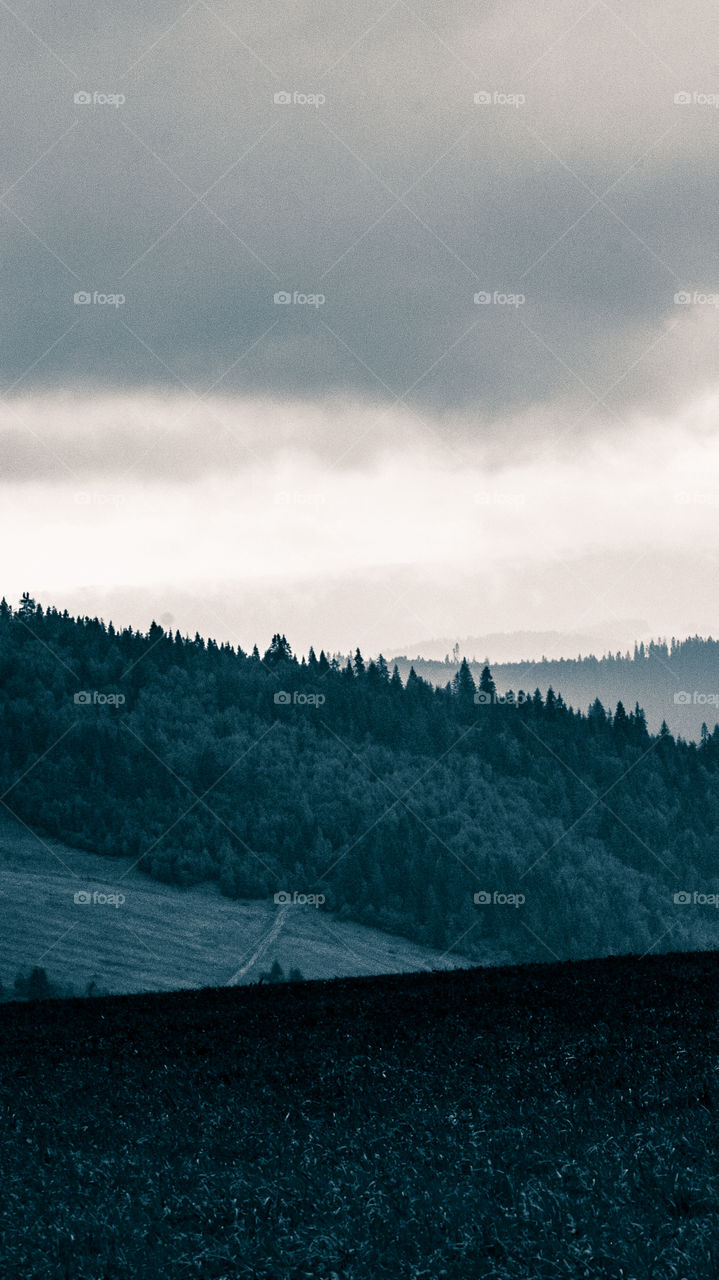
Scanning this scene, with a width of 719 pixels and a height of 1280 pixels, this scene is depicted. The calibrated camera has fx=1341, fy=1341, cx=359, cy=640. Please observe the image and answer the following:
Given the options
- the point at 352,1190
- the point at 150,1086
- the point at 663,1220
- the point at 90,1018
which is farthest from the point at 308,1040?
the point at 663,1220

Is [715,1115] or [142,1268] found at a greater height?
[715,1115]

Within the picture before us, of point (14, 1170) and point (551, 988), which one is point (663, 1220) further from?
point (551, 988)

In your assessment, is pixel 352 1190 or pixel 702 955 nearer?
pixel 352 1190

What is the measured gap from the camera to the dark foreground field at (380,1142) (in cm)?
1131

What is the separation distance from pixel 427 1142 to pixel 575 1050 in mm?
4593

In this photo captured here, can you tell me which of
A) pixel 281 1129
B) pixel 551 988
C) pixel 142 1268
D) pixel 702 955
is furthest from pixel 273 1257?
pixel 702 955

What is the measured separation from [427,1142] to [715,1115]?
3.00 m

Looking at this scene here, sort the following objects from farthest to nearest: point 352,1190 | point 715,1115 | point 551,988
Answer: point 551,988 < point 715,1115 < point 352,1190

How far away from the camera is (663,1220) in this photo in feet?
36.0

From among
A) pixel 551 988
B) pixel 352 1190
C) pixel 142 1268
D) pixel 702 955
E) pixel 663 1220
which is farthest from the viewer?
pixel 702 955

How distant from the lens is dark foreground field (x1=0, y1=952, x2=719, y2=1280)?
1131cm

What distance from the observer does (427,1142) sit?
14.2 meters

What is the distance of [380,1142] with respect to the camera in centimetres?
1453

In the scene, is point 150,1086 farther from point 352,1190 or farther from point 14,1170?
point 352,1190
